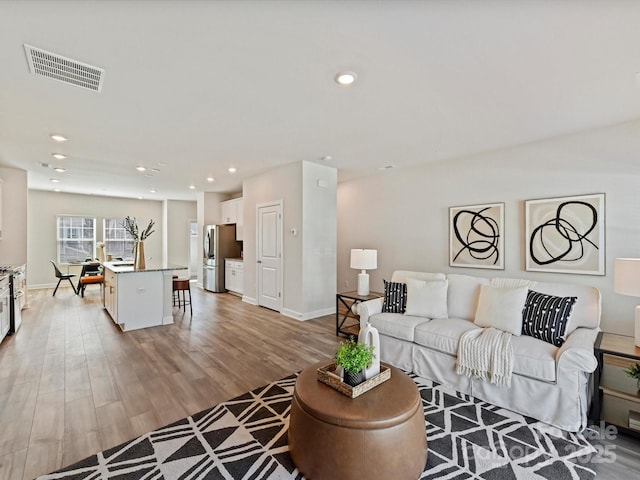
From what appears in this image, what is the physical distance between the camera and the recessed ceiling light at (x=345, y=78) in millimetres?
2346

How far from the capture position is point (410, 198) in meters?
5.25

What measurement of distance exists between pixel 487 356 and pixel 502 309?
0.57m

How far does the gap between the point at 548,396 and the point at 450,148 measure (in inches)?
122

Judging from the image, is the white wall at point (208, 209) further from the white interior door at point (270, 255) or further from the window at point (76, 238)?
the window at point (76, 238)

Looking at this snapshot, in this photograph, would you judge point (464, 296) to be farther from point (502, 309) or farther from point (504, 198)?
point (504, 198)

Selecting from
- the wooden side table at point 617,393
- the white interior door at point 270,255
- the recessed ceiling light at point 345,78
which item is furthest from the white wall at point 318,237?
the wooden side table at point 617,393

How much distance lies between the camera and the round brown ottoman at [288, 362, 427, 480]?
4.92ft

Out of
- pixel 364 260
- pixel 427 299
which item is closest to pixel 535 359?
pixel 427 299

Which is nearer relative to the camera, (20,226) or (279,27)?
(279,27)

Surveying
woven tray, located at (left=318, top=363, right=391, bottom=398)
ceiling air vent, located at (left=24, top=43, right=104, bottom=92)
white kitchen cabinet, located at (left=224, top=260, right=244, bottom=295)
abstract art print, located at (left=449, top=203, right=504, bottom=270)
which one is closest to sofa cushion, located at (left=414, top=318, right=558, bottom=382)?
woven tray, located at (left=318, top=363, right=391, bottom=398)

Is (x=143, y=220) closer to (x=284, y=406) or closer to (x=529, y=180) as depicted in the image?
(x=284, y=406)

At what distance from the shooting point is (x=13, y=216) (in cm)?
558

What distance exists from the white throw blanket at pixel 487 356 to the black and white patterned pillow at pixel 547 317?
0.76ft

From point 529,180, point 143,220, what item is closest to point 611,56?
point 529,180
